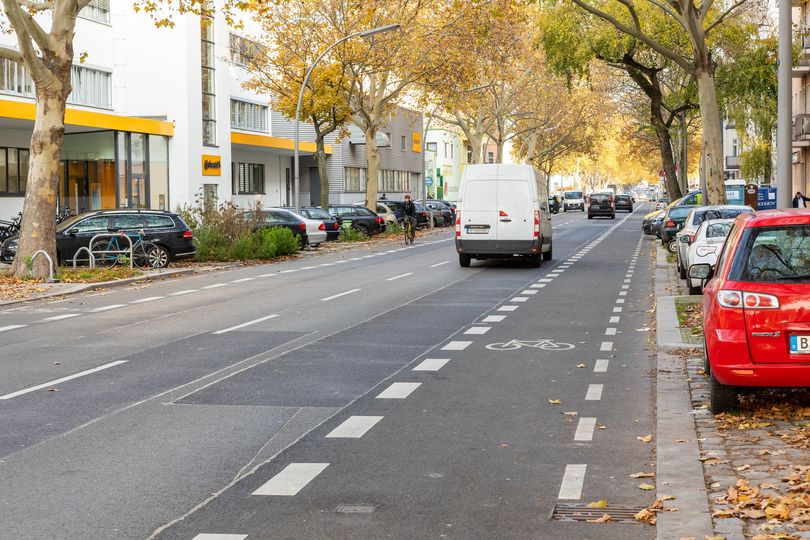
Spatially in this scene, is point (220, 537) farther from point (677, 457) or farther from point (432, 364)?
point (432, 364)

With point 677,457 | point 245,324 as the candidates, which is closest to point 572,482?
point 677,457

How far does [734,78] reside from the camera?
39.2 meters

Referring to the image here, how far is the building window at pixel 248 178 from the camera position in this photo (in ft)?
188

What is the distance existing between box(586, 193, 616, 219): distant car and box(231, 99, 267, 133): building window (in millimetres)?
25479

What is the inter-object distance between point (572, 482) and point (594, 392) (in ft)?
10.5

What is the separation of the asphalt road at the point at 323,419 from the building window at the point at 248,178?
4004 centimetres

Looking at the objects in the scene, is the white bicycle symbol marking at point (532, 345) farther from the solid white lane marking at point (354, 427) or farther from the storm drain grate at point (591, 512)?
the storm drain grate at point (591, 512)

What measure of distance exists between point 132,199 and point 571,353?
110ft

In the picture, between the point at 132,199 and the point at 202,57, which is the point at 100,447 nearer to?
the point at 132,199

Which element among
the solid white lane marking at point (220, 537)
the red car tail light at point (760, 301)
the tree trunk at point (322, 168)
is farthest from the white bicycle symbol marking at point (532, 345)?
the tree trunk at point (322, 168)

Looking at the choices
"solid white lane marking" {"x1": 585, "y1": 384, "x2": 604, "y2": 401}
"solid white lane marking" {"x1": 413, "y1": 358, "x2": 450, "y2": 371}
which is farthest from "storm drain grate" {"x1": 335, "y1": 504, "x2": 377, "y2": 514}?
"solid white lane marking" {"x1": 413, "y1": 358, "x2": 450, "y2": 371}

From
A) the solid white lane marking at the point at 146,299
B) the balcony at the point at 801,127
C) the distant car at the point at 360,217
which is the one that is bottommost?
the solid white lane marking at the point at 146,299

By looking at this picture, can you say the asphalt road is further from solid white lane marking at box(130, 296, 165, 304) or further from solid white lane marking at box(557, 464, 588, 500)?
solid white lane marking at box(130, 296, 165, 304)

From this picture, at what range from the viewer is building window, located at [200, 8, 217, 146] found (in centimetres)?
4694
